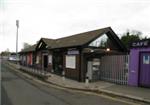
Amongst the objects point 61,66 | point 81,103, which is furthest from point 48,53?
point 81,103

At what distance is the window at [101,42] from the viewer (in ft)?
67.1

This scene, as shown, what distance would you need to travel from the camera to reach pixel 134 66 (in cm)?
1558

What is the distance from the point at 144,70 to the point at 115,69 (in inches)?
124

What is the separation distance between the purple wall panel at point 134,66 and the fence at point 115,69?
1.69 feet

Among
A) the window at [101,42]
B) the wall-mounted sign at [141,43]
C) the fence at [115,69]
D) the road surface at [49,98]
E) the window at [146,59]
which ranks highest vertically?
the window at [101,42]

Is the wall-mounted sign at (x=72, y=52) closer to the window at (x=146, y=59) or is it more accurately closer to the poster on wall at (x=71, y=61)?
the poster on wall at (x=71, y=61)

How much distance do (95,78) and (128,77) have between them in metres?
3.97

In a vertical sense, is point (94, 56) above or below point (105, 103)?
above

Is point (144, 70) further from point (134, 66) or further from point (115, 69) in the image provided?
point (115, 69)

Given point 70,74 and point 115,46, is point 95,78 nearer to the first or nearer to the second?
point 70,74

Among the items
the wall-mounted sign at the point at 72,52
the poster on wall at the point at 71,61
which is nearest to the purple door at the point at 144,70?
the wall-mounted sign at the point at 72,52

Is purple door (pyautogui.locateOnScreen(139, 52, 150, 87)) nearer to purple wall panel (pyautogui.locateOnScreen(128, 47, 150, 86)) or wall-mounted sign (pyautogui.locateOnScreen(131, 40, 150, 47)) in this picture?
purple wall panel (pyautogui.locateOnScreen(128, 47, 150, 86))

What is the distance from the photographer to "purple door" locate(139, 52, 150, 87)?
1443 centimetres

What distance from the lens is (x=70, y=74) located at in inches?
854
